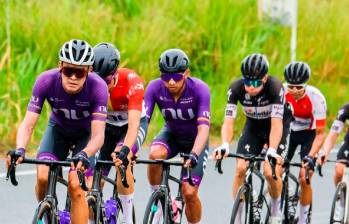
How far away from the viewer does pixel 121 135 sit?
9.88 metres

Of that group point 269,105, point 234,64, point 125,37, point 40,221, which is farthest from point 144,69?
point 40,221

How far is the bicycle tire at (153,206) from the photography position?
8.82 metres

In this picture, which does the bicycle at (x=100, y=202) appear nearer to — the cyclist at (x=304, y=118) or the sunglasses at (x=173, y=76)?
the sunglasses at (x=173, y=76)

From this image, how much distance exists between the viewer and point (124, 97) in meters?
9.64

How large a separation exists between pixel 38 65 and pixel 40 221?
9234mm

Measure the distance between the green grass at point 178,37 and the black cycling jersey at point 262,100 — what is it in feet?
Result: 16.4

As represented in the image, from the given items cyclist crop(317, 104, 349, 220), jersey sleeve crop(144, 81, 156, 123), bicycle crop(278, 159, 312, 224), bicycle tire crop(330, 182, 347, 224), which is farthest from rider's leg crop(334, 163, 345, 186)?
jersey sleeve crop(144, 81, 156, 123)

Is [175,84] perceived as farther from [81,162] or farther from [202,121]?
[81,162]

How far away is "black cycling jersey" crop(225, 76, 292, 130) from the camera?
413 inches

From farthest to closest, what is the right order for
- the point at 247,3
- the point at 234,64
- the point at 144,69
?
the point at 247,3 < the point at 234,64 < the point at 144,69

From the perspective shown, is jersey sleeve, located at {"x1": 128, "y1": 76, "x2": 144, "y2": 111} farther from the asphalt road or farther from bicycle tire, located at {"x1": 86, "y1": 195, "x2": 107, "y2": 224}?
the asphalt road

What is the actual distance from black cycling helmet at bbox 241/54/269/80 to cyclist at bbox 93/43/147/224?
3.23ft

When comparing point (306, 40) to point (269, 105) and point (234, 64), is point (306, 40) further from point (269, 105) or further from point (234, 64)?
point (269, 105)

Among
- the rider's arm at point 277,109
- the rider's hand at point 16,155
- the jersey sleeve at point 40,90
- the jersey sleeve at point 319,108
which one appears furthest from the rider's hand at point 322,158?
the rider's hand at point 16,155
